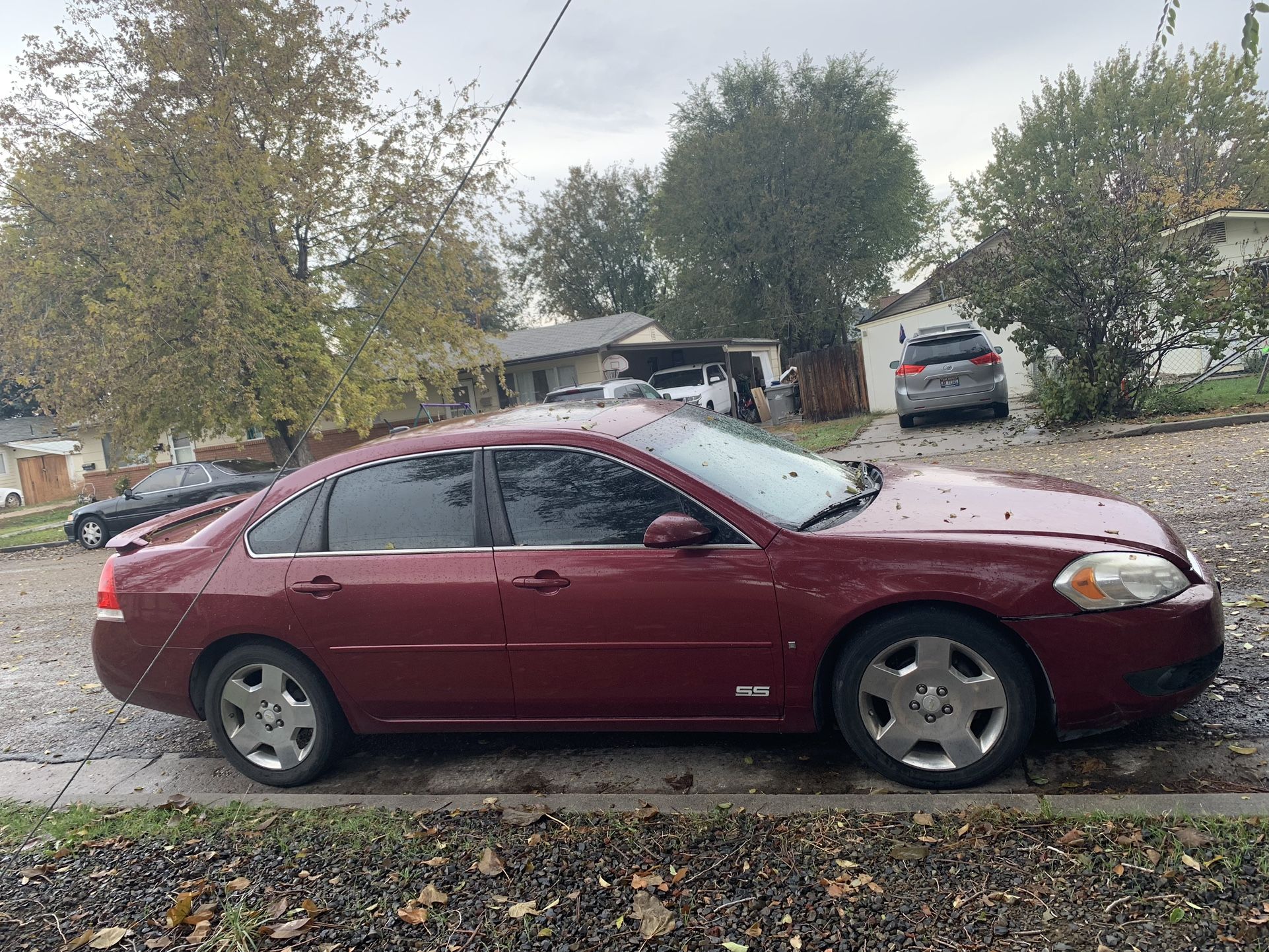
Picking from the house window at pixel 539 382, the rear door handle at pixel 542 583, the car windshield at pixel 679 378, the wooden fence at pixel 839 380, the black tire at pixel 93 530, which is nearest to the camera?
the rear door handle at pixel 542 583

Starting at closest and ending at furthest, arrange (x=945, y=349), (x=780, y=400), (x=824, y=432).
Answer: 1. (x=945, y=349)
2. (x=824, y=432)
3. (x=780, y=400)

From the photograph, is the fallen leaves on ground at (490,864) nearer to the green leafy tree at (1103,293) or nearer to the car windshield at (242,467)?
the green leafy tree at (1103,293)

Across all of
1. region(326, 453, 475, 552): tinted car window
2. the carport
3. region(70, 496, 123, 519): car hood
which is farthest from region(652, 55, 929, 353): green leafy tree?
region(326, 453, 475, 552): tinted car window

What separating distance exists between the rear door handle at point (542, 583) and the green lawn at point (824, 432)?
11223 millimetres

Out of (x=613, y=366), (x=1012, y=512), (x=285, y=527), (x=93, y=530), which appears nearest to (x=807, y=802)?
(x=1012, y=512)

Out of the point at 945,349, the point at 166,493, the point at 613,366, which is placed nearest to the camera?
the point at 945,349

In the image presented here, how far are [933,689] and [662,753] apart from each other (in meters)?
1.33

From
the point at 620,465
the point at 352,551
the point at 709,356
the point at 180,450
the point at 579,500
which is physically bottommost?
the point at 352,551

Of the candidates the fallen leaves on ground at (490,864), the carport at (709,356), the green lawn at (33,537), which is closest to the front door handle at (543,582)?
the fallen leaves on ground at (490,864)

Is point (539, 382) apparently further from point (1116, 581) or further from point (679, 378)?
point (1116, 581)

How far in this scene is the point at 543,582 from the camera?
11.8 ft

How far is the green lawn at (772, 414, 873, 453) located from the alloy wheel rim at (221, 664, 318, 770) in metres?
11.3

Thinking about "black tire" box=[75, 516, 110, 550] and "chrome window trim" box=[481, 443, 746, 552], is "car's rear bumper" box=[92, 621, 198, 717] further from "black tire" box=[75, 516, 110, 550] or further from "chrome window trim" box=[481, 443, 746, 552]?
"black tire" box=[75, 516, 110, 550]

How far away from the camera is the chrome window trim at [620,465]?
3.44 m
